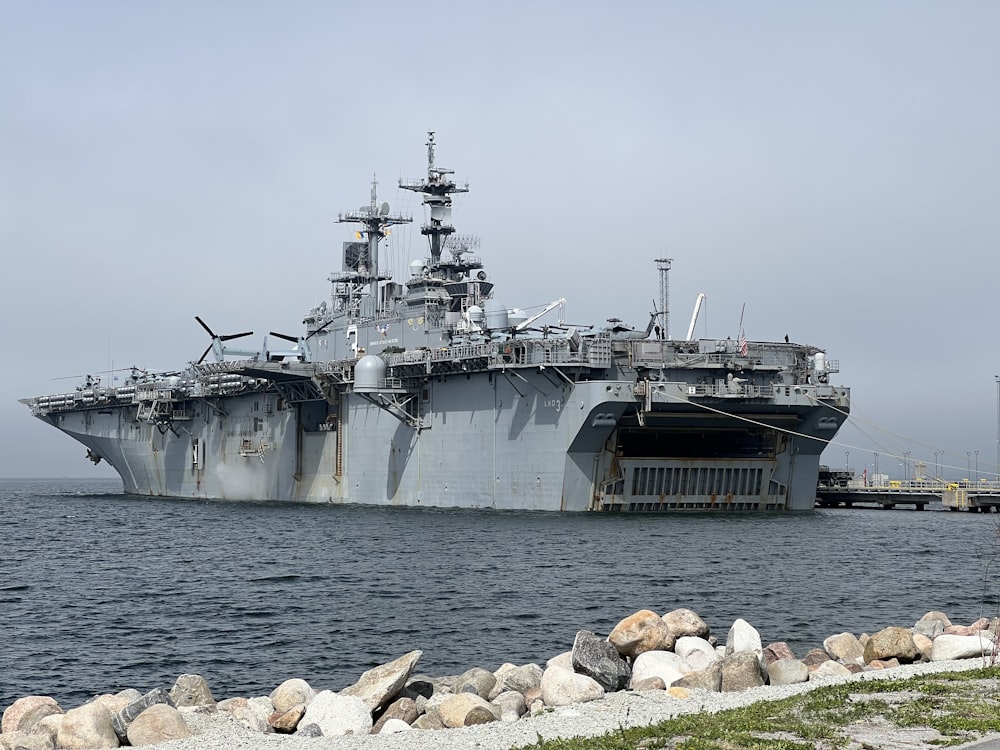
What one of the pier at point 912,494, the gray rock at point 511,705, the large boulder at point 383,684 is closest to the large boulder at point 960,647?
the gray rock at point 511,705

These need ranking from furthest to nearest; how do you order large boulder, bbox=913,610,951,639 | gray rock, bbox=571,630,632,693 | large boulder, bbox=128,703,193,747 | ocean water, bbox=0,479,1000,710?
ocean water, bbox=0,479,1000,710 < large boulder, bbox=913,610,951,639 < gray rock, bbox=571,630,632,693 < large boulder, bbox=128,703,193,747

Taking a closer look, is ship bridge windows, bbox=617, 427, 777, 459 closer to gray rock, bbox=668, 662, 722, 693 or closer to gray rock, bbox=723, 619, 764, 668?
gray rock, bbox=723, 619, 764, 668

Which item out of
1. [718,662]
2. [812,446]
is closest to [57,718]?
[718,662]

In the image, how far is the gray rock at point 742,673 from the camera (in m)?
11.5

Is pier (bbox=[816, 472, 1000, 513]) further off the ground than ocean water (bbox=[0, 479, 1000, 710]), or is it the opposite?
pier (bbox=[816, 472, 1000, 513])

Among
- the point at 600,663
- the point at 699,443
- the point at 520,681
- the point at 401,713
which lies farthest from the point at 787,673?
the point at 699,443

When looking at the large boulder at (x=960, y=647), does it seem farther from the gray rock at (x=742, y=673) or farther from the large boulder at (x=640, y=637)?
the large boulder at (x=640, y=637)

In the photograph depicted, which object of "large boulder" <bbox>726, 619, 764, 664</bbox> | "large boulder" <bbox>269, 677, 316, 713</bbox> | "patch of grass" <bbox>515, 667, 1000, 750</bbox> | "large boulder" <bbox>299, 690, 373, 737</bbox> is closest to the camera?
"patch of grass" <bbox>515, 667, 1000, 750</bbox>

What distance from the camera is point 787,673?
11727 millimetres

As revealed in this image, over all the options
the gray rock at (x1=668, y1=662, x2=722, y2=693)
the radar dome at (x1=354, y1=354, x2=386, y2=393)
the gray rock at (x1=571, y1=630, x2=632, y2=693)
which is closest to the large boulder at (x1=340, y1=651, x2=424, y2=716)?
the gray rock at (x1=571, y1=630, x2=632, y2=693)

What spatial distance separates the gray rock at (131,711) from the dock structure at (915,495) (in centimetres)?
4066

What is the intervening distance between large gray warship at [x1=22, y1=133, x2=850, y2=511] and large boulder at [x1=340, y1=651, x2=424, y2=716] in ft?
73.3

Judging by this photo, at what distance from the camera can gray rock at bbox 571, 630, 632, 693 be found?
12331 mm

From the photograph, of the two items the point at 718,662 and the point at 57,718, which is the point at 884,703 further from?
the point at 57,718
